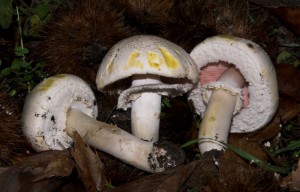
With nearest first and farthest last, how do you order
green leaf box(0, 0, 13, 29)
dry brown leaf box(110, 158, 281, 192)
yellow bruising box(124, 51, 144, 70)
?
dry brown leaf box(110, 158, 281, 192) < yellow bruising box(124, 51, 144, 70) < green leaf box(0, 0, 13, 29)

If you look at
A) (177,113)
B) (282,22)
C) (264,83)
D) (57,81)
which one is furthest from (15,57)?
(282,22)

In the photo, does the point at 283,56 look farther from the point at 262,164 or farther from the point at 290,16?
the point at 262,164

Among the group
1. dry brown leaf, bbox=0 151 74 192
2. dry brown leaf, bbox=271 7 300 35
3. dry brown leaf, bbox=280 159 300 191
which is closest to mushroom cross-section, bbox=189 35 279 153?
dry brown leaf, bbox=280 159 300 191

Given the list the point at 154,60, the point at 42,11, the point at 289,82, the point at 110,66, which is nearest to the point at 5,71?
the point at 42,11

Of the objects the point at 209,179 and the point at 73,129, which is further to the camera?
the point at 73,129

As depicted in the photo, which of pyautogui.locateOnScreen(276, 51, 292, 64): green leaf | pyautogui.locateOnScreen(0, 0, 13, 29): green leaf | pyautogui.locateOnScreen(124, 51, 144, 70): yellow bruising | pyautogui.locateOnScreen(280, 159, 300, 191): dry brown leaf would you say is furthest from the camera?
pyautogui.locateOnScreen(276, 51, 292, 64): green leaf

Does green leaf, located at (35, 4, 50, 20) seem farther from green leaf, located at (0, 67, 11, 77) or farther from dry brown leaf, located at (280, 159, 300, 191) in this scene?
dry brown leaf, located at (280, 159, 300, 191)

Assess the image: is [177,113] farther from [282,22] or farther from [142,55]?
[282,22]
